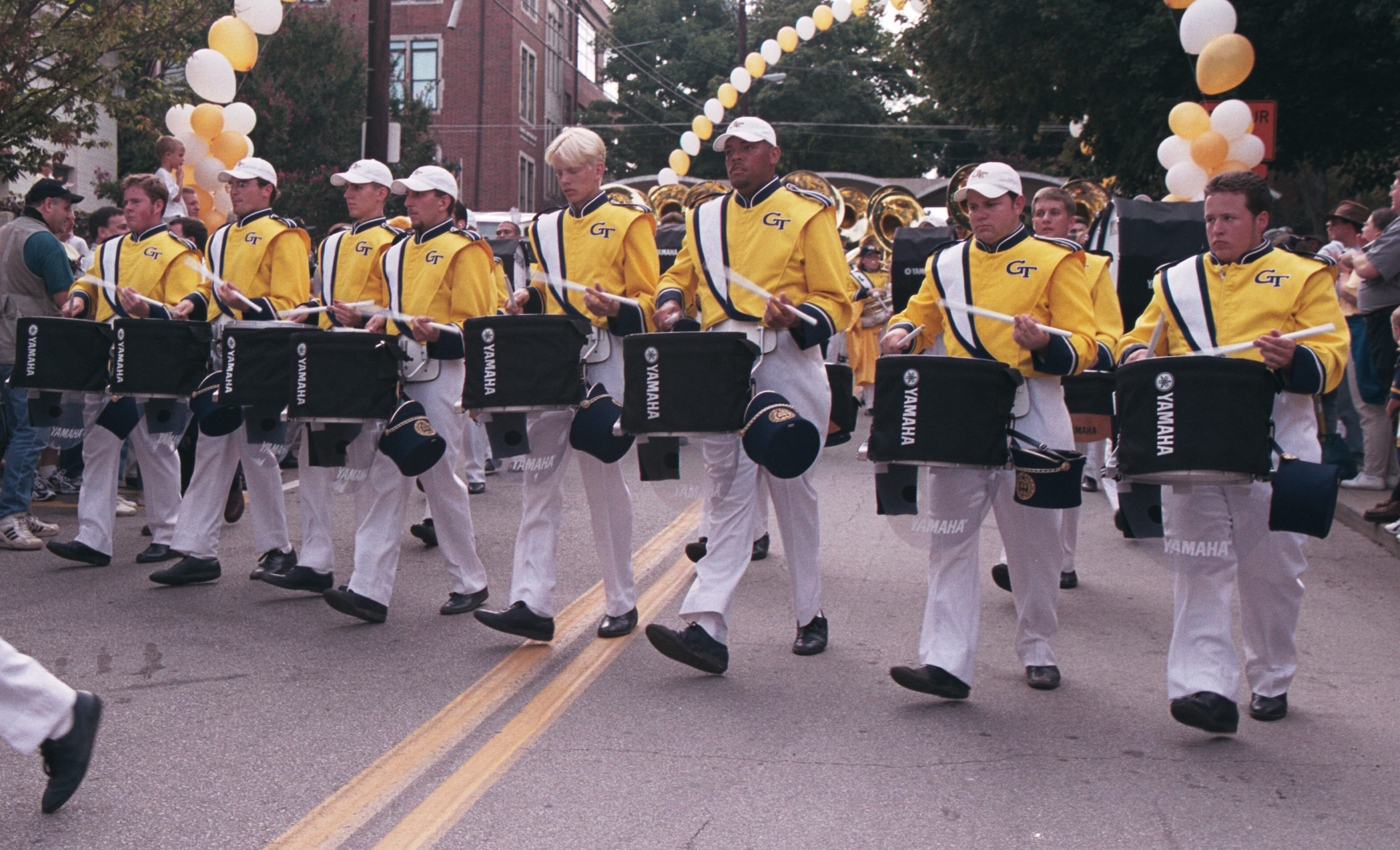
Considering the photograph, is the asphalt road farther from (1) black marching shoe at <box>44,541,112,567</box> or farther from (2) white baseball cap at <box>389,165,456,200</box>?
(2) white baseball cap at <box>389,165,456,200</box>

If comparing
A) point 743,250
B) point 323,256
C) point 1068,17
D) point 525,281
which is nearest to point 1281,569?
point 743,250

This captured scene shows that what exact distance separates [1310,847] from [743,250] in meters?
3.26

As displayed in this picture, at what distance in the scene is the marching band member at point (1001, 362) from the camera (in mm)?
5535

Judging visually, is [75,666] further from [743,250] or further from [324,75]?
[324,75]

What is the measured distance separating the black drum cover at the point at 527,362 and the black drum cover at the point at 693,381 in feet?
1.71

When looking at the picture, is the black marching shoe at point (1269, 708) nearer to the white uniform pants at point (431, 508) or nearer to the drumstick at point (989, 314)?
the drumstick at point (989, 314)

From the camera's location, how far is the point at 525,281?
13.7 metres

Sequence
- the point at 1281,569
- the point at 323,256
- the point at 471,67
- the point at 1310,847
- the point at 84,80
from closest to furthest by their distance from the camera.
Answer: the point at 1310,847 → the point at 1281,569 → the point at 323,256 → the point at 84,80 → the point at 471,67

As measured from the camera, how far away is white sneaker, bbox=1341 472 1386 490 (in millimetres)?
11570

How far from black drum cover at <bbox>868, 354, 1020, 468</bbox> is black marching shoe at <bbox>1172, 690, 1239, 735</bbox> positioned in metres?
1.12

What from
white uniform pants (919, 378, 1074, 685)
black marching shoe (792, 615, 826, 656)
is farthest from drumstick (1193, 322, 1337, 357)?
black marching shoe (792, 615, 826, 656)

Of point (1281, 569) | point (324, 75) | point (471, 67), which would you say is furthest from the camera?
point (471, 67)

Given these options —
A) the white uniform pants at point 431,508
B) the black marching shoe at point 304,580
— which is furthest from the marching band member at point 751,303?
the black marching shoe at point 304,580

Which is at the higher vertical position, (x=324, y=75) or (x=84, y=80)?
(x=324, y=75)
